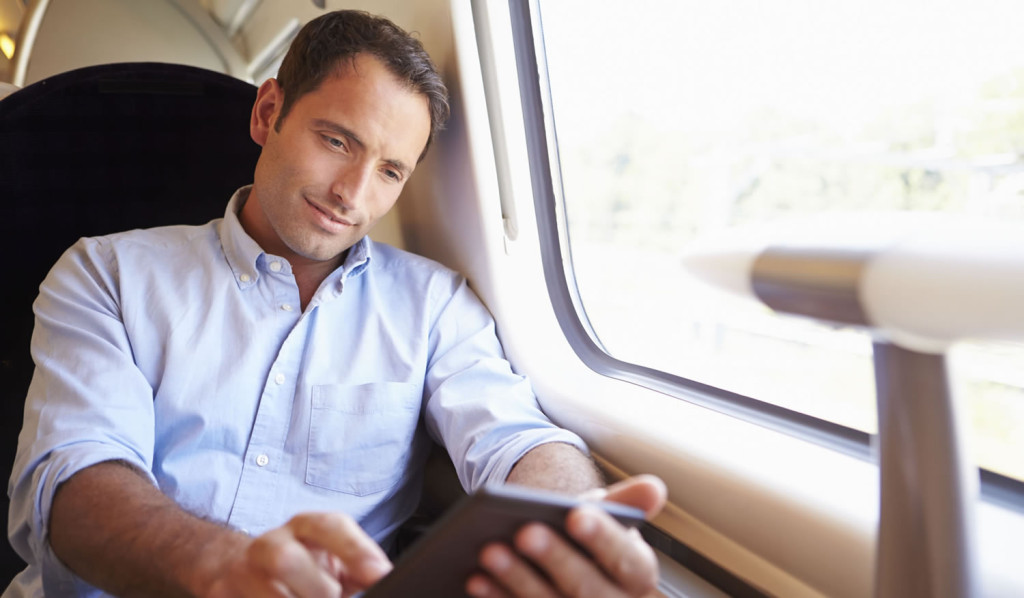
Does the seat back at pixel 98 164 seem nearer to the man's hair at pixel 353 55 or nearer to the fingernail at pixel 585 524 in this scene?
the man's hair at pixel 353 55

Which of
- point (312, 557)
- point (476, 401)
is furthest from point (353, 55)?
point (312, 557)

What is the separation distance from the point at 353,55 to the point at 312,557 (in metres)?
1.02

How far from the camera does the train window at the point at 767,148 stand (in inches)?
37.8

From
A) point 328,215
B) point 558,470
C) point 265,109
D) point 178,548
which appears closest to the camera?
point 178,548

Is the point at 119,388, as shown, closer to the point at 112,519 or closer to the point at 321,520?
the point at 112,519

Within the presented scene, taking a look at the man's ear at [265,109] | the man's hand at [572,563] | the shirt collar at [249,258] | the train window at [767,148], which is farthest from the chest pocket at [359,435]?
the man's hand at [572,563]

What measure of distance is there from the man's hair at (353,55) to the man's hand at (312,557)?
3.17 ft

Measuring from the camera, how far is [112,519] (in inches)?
37.2

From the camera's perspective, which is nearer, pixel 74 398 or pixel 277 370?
pixel 74 398

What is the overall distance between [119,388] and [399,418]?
1.49ft

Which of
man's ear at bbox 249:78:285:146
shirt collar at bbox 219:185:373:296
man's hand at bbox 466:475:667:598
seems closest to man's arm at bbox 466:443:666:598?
man's hand at bbox 466:475:667:598

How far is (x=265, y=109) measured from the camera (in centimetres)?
147

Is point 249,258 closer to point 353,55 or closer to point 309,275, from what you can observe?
point 309,275

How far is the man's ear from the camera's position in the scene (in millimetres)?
1446
